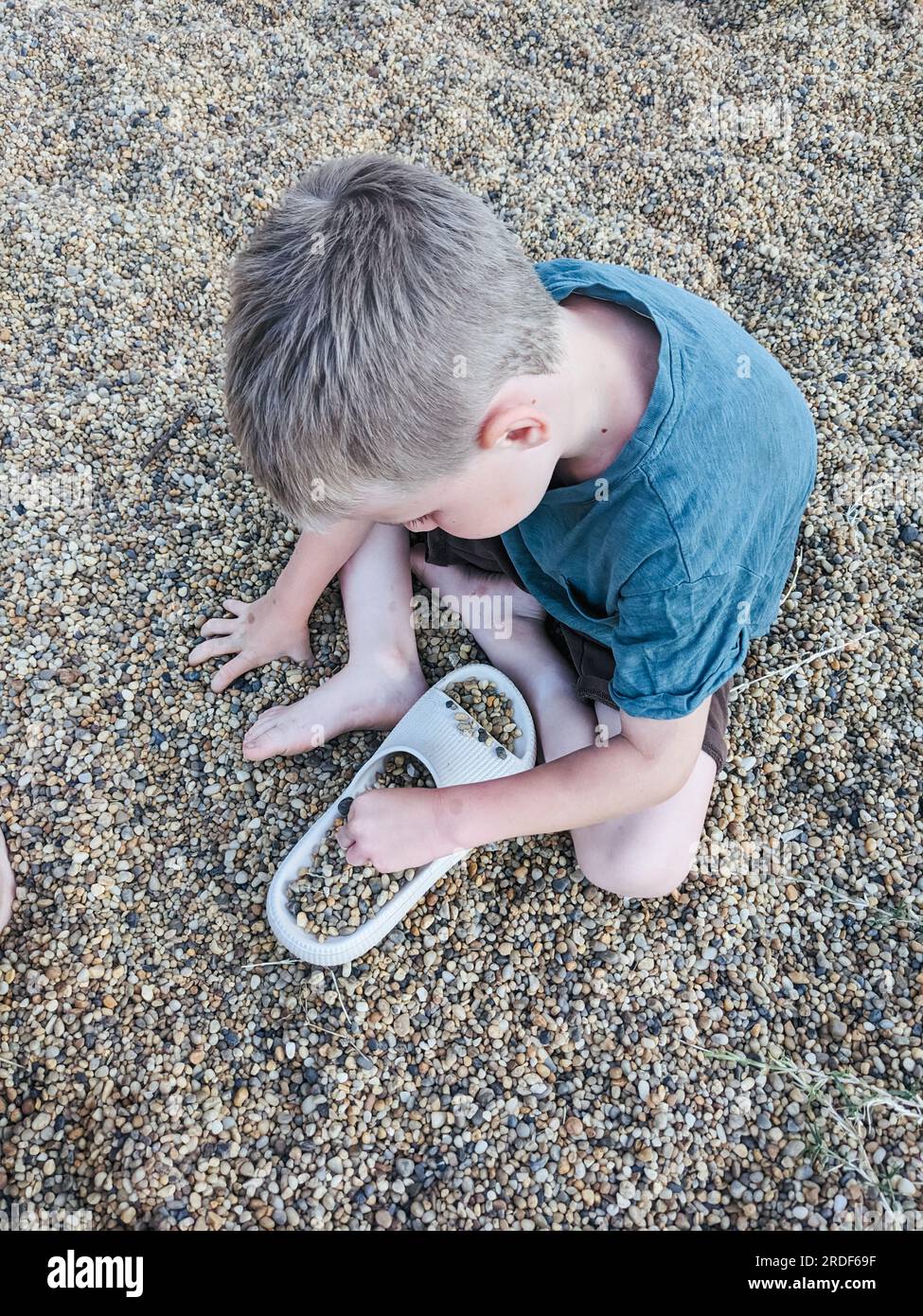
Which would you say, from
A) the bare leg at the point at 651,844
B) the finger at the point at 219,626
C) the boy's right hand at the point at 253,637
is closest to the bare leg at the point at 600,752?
the bare leg at the point at 651,844

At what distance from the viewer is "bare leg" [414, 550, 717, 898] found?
1771 mm

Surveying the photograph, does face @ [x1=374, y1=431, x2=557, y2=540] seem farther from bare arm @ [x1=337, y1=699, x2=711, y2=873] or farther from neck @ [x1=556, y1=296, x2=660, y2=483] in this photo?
bare arm @ [x1=337, y1=699, x2=711, y2=873]

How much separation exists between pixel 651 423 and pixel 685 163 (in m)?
1.85

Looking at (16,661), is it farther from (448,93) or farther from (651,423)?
(448,93)

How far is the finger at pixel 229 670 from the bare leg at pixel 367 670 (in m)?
0.12

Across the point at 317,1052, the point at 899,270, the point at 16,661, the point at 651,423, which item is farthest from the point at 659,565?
the point at 899,270

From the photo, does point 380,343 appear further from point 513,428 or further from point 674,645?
point 674,645

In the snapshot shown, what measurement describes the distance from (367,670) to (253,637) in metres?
0.28

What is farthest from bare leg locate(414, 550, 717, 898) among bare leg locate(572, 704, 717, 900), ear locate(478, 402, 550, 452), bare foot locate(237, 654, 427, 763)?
ear locate(478, 402, 550, 452)

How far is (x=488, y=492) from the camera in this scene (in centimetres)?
128

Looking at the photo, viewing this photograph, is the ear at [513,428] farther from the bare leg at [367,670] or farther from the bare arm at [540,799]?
the bare leg at [367,670]

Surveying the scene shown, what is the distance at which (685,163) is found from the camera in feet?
8.89

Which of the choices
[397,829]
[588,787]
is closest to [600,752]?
[588,787]

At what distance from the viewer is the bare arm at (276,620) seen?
1.98m
